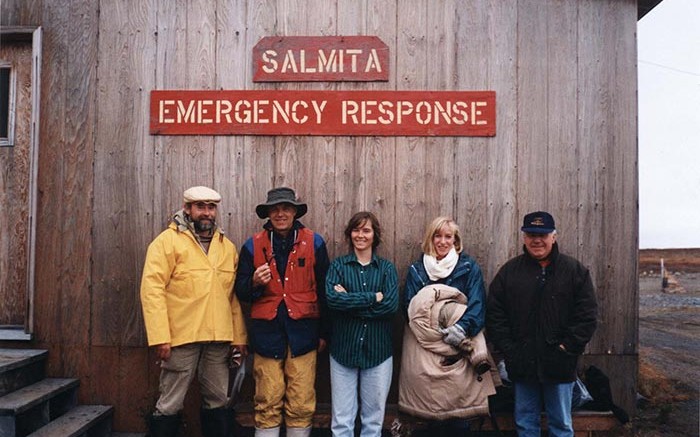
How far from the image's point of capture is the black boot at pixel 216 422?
3736 millimetres

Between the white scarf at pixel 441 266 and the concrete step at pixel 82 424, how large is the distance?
9.11 ft

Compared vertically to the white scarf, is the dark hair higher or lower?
higher

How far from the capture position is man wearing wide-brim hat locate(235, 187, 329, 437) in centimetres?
367

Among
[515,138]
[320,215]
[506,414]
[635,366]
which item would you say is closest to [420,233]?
[320,215]

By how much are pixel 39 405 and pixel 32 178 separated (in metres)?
1.81

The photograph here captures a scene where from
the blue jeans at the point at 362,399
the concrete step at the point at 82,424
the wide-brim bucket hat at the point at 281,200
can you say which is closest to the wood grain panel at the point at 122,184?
the concrete step at the point at 82,424

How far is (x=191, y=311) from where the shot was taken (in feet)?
11.9

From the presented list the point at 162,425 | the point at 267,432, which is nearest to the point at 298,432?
the point at 267,432

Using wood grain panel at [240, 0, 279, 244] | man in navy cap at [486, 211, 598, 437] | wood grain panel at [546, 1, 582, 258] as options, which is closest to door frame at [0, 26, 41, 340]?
wood grain panel at [240, 0, 279, 244]

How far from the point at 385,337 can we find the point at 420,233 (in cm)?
105

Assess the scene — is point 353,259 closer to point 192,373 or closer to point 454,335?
point 454,335

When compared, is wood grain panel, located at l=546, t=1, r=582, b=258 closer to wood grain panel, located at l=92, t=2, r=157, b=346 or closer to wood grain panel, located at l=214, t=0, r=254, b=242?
wood grain panel, located at l=214, t=0, r=254, b=242

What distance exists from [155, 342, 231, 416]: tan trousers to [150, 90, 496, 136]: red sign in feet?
5.81

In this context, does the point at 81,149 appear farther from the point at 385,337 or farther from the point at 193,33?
the point at 385,337
